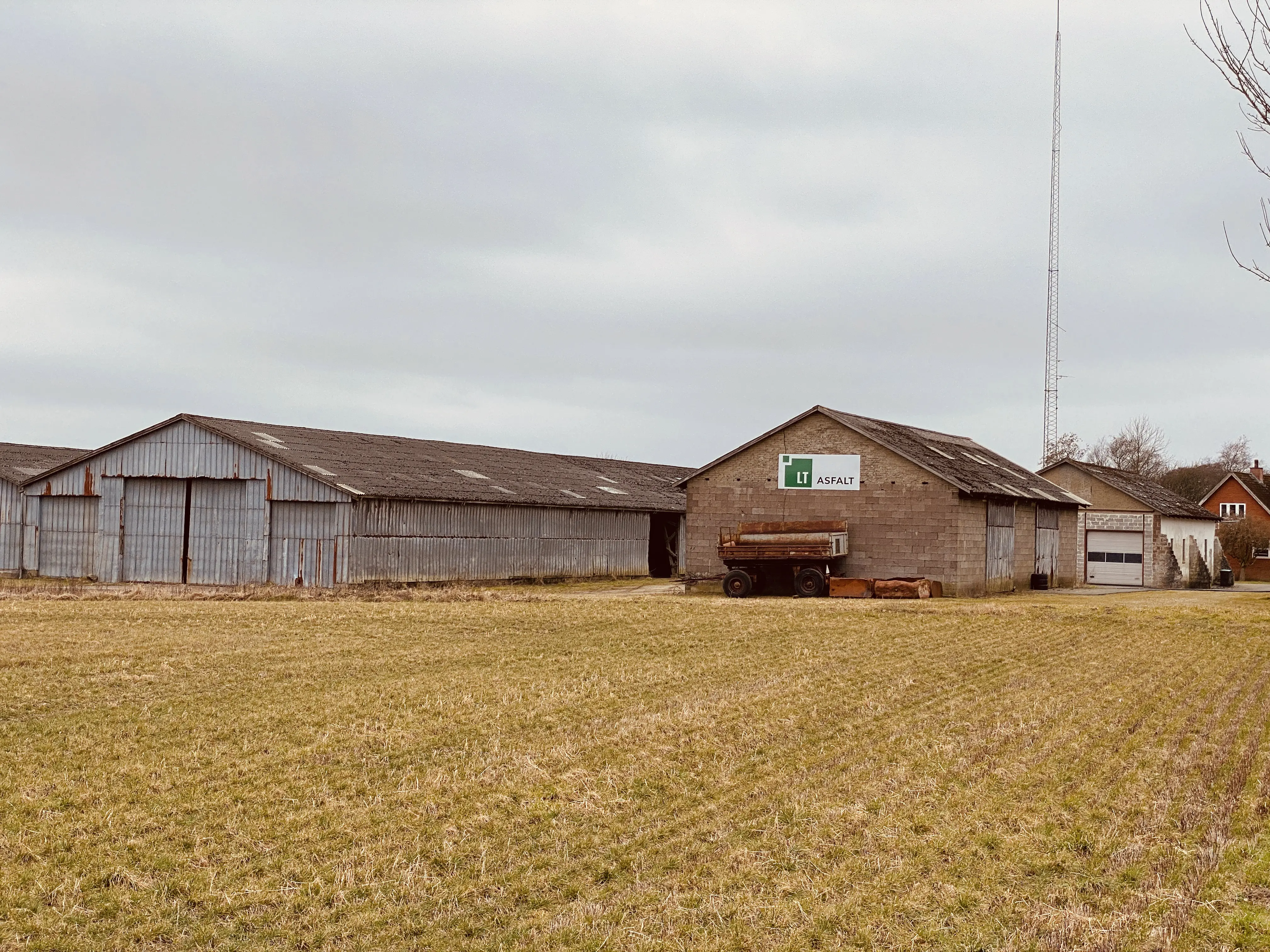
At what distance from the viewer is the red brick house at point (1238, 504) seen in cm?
6700

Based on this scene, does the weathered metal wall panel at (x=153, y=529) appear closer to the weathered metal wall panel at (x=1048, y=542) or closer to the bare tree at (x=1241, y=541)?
the weathered metal wall panel at (x=1048, y=542)

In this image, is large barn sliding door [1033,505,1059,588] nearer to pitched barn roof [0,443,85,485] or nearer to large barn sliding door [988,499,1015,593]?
large barn sliding door [988,499,1015,593]

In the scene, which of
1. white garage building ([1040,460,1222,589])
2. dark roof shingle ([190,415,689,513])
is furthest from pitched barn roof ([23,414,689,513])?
white garage building ([1040,460,1222,589])

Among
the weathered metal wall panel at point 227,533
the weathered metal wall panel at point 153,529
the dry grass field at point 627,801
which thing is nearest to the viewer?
the dry grass field at point 627,801

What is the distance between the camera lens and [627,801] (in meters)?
10.3

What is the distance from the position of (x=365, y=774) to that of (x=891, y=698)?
7495 mm

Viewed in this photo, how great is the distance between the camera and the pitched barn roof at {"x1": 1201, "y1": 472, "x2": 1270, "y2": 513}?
71.2m

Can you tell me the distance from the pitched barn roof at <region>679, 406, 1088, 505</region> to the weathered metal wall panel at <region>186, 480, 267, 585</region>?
1416 centimetres

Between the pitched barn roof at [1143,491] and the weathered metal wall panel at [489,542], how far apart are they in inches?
764

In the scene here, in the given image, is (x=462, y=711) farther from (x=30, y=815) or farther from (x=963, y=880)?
(x=963, y=880)

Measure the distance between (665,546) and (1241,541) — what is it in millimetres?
34762

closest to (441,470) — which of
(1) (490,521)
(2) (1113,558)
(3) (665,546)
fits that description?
(1) (490,521)

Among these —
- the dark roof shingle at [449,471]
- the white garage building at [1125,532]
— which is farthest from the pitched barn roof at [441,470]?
the white garage building at [1125,532]

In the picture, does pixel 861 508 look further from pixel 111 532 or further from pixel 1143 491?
pixel 111 532
